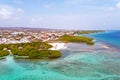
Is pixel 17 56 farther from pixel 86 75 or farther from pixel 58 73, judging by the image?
pixel 86 75

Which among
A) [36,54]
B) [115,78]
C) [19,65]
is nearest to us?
[115,78]

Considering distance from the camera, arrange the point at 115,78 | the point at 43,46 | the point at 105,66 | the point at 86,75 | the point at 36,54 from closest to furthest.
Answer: the point at 115,78 < the point at 86,75 < the point at 105,66 < the point at 36,54 < the point at 43,46

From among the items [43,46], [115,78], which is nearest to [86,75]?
[115,78]

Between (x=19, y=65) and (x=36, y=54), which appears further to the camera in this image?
(x=36, y=54)

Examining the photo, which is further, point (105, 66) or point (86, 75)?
point (105, 66)

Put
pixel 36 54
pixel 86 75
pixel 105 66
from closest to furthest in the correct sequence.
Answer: pixel 86 75, pixel 105 66, pixel 36 54

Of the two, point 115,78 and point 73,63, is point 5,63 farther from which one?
point 115,78

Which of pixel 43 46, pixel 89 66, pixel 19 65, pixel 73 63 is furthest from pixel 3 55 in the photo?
pixel 89 66

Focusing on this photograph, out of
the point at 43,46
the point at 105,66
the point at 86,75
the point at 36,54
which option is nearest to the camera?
the point at 86,75

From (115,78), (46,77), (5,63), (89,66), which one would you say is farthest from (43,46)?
(115,78)
